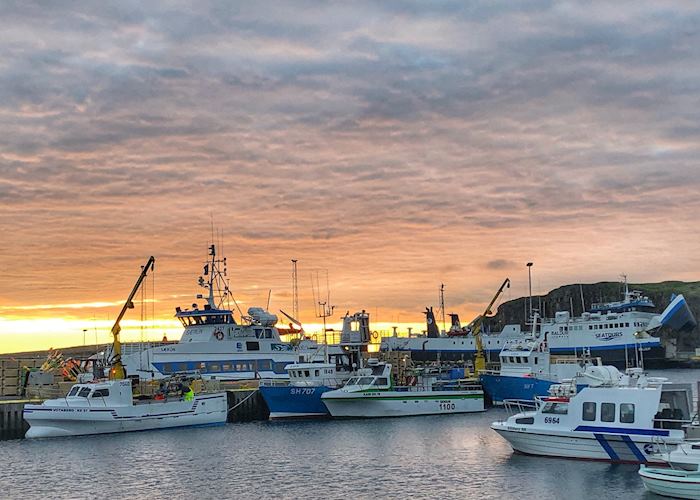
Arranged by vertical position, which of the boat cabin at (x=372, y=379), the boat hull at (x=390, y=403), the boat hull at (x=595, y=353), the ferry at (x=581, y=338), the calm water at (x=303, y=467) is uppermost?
the ferry at (x=581, y=338)

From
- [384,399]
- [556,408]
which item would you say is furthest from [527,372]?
[556,408]

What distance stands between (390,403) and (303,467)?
2329 cm

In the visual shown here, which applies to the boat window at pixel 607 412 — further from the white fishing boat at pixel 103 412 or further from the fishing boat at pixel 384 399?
the white fishing boat at pixel 103 412

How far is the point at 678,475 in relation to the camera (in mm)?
33188

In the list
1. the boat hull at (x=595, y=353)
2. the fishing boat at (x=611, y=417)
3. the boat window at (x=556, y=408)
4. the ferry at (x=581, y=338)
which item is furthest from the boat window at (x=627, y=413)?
the boat hull at (x=595, y=353)

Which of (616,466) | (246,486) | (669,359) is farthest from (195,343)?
(669,359)

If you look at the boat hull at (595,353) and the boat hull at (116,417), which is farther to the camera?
the boat hull at (595,353)

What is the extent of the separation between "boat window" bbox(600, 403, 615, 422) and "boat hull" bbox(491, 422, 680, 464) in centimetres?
75

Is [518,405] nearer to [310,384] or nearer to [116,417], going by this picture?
[310,384]

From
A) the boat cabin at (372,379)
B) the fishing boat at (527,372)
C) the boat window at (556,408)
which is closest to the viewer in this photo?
the boat window at (556,408)

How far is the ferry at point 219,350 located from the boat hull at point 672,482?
165ft

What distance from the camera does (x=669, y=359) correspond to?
528ft

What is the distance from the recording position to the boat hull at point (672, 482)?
3262 centimetres

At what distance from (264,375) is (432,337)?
6508 cm
